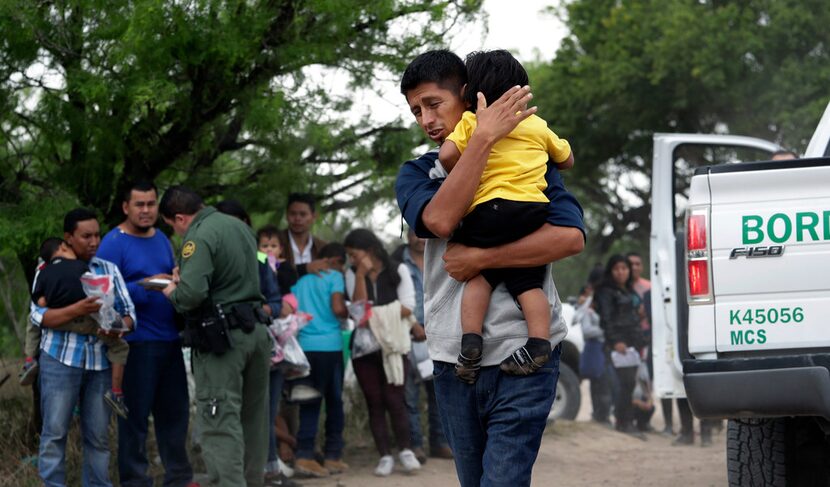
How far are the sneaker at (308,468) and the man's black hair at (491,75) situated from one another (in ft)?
16.9

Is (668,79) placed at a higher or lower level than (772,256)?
higher

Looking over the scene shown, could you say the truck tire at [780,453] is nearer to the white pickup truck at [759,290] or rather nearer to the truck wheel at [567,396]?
the white pickup truck at [759,290]

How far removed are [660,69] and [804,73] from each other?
2.91 meters

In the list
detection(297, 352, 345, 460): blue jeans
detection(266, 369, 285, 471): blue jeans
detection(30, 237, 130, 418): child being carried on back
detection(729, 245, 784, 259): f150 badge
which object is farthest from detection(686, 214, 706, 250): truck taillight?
detection(297, 352, 345, 460): blue jeans

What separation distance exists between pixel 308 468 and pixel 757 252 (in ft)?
14.9

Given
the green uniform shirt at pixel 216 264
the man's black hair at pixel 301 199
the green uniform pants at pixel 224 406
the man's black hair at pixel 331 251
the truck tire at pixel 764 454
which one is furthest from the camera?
the man's black hair at pixel 331 251

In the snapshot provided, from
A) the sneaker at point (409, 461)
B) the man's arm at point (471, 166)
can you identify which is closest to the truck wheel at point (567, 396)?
the sneaker at point (409, 461)

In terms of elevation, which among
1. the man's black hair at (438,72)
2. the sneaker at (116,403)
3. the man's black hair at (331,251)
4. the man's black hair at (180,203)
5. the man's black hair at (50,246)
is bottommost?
the sneaker at (116,403)

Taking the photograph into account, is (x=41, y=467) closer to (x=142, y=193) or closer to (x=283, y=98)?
(x=142, y=193)

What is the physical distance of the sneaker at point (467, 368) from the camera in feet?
11.7

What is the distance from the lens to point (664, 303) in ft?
27.6

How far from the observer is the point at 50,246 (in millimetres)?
6672

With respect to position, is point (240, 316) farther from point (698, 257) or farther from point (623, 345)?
point (623, 345)

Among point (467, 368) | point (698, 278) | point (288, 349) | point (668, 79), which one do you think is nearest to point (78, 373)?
point (288, 349)
